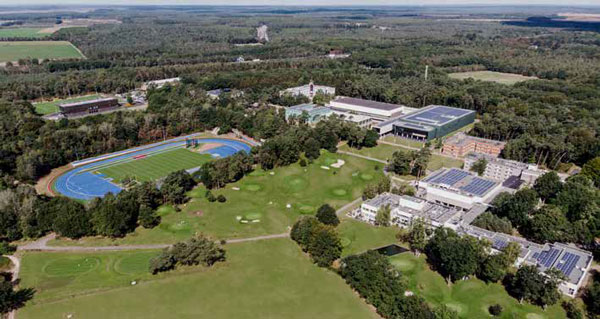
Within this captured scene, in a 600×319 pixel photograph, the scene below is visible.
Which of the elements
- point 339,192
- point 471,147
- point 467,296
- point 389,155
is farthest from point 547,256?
point 471,147

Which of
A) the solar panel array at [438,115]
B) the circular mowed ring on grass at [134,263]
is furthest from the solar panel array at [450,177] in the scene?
the circular mowed ring on grass at [134,263]

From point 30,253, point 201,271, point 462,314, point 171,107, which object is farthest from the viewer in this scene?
point 171,107

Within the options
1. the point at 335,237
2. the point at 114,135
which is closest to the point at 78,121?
the point at 114,135

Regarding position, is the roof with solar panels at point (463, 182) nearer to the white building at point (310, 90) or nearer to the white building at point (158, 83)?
the white building at point (310, 90)

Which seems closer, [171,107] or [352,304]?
[352,304]

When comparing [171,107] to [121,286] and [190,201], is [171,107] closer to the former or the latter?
[190,201]
